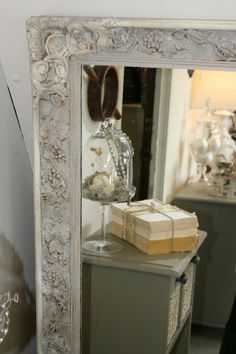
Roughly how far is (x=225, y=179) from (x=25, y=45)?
1.43 ft

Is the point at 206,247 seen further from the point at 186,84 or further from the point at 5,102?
the point at 5,102

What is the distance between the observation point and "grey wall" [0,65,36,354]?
0.89m

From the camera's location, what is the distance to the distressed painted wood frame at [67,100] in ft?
2.33

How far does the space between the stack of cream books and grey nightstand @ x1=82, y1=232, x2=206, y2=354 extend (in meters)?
0.01

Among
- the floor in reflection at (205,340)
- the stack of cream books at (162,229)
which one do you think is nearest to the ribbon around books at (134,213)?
the stack of cream books at (162,229)

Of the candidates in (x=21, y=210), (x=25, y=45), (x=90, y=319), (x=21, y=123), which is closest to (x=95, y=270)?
(x=90, y=319)

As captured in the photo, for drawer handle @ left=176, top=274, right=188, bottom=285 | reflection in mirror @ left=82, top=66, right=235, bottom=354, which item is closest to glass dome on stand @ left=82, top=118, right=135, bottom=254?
reflection in mirror @ left=82, top=66, right=235, bottom=354

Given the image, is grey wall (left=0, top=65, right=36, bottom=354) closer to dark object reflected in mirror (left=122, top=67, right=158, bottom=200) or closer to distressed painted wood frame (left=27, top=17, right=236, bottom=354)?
distressed painted wood frame (left=27, top=17, right=236, bottom=354)

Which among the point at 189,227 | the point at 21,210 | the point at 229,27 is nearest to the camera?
the point at 229,27

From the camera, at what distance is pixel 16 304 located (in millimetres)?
964

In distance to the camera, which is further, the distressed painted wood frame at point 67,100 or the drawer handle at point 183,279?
the drawer handle at point 183,279

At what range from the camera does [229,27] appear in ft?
2.23

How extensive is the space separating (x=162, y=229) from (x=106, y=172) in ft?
0.49

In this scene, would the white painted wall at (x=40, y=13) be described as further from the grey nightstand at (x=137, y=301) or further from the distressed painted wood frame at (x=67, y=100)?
the grey nightstand at (x=137, y=301)
